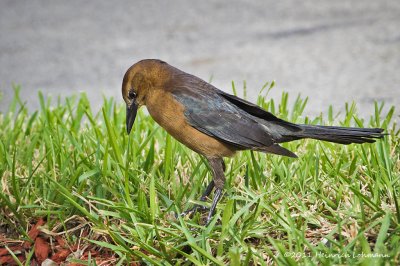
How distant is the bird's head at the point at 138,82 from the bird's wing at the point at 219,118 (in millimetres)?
174

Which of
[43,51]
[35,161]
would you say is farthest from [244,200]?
[43,51]

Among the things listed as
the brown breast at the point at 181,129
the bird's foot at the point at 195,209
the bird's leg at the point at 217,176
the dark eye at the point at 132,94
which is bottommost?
the bird's foot at the point at 195,209

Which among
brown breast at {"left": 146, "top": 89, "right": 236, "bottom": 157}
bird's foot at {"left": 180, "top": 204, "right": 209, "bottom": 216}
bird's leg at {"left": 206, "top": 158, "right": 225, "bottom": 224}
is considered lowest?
bird's foot at {"left": 180, "top": 204, "right": 209, "bottom": 216}

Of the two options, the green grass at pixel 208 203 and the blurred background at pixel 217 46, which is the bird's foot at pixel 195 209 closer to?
the green grass at pixel 208 203

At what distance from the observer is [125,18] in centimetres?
1066

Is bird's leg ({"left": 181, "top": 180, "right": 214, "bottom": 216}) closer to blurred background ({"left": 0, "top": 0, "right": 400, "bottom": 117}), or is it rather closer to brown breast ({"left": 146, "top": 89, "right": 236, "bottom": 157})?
A: brown breast ({"left": 146, "top": 89, "right": 236, "bottom": 157})

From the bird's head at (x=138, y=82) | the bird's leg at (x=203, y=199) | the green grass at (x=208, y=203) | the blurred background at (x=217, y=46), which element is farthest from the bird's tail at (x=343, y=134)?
the blurred background at (x=217, y=46)

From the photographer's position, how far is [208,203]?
439 centimetres

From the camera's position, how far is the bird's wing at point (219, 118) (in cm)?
451

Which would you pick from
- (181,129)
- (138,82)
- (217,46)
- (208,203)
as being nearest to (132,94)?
(138,82)

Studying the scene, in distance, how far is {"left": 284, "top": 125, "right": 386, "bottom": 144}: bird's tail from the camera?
446 centimetres

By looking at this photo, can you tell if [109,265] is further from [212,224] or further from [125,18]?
[125,18]

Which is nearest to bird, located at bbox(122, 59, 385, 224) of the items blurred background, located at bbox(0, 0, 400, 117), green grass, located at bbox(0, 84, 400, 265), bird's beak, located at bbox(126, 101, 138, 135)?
bird's beak, located at bbox(126, 101, 138, 135)

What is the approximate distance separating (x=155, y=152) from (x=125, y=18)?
18.5 ft
